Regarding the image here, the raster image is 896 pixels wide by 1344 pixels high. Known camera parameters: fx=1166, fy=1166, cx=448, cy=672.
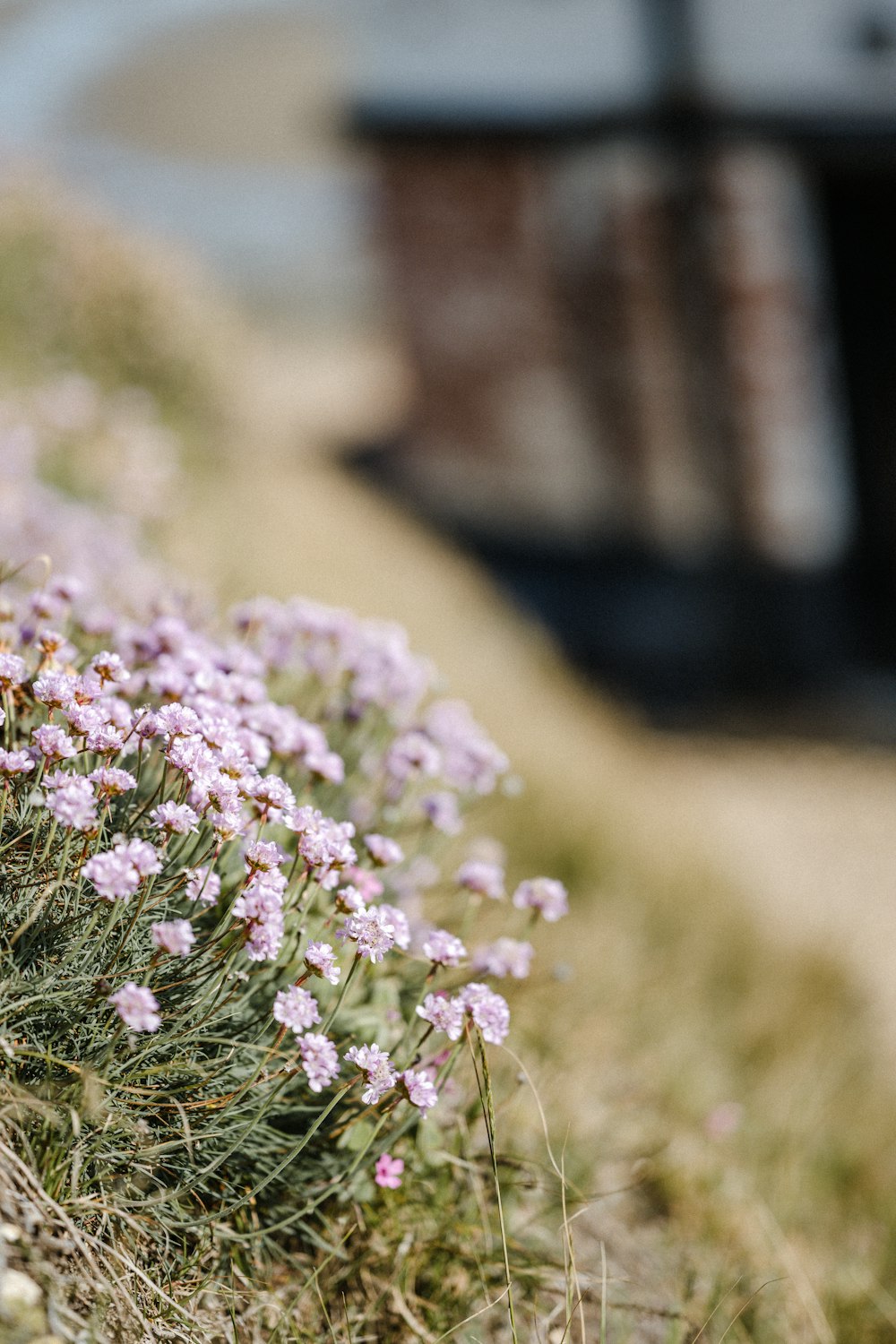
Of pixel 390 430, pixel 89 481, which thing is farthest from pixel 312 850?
pixel 390 430

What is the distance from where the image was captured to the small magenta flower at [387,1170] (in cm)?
147

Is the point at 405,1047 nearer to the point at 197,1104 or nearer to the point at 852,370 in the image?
the point at 197,1104

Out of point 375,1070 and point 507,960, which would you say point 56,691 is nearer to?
point 375,1070

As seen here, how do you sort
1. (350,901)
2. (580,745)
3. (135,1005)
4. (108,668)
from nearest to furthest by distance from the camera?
(135,1005), (350,901), (108,668), (580,745)

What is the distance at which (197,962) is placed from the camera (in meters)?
1.47

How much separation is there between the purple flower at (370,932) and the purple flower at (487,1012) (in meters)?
0.12

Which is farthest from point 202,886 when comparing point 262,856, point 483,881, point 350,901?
point 483,881

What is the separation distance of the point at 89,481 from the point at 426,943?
2.88 metres

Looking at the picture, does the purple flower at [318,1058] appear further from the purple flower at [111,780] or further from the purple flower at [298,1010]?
the purple flower at [111,780]

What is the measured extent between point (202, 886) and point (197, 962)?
16 centimetres

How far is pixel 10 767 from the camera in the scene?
1.35 m

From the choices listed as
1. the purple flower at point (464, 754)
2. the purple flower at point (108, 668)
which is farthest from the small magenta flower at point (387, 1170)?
the purple flower at point (108, 668)

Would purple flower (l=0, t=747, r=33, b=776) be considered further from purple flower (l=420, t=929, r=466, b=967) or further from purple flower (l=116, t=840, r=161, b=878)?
purple flower (l=420, t=929, r=466, b=967)

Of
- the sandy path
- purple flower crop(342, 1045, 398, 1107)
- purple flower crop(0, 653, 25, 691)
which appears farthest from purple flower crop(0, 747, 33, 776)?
the sandy path
